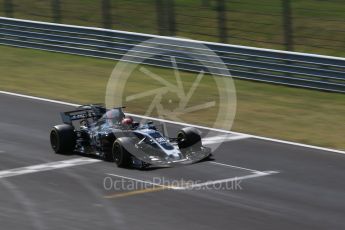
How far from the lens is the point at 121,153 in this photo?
51.6 feet

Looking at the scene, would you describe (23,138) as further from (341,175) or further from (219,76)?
(219,76)

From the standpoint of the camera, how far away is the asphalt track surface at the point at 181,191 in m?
12.8

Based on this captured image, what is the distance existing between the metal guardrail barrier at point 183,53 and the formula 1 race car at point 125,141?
8.70 meters

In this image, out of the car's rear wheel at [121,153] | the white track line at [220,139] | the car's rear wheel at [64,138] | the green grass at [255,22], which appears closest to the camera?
the car's rear wheel at [121,153]

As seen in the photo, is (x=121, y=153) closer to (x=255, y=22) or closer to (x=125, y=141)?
(x=125, y=141)

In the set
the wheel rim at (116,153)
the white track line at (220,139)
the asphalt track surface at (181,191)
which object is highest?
the wheel rim at (116,153)

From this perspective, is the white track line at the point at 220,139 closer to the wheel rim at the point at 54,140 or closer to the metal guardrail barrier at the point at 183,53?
the wheel rim at the point at 54,140

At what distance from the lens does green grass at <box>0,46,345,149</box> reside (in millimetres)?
20016

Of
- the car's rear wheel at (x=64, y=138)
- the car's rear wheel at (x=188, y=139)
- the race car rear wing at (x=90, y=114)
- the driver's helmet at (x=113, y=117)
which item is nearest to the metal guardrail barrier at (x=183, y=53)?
the car's rear wheel at (x=188, y=139)

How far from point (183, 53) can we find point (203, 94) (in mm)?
3452

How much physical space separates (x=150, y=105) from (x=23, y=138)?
484cm

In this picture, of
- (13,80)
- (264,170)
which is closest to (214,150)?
(264,170)

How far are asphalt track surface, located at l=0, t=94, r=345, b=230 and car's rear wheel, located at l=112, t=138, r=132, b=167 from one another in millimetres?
165

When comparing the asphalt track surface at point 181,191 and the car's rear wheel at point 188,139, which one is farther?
the car's rear wheel at point 188,139
